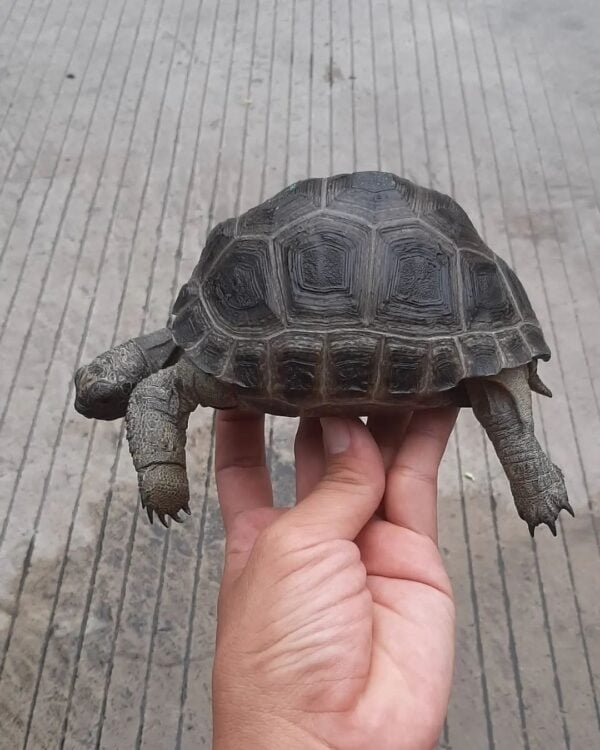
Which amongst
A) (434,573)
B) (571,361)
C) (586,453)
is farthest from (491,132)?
(434,573)

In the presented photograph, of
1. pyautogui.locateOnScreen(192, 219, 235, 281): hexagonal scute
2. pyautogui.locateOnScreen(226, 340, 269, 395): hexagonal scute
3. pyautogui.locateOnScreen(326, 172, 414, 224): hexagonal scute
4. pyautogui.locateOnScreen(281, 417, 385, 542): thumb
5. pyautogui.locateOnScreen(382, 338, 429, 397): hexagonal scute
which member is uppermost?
pyautogui.locateOnScreen(326, 172, 414, 224): hexagonal scute

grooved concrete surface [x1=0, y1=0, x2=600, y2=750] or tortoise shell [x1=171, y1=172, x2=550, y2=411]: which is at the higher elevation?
tortoise shell [x1=171, y1=172, x2=550, y2=411]

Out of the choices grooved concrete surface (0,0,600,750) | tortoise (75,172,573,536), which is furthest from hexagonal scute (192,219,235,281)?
grooved concrete surface (0,0,600,750)

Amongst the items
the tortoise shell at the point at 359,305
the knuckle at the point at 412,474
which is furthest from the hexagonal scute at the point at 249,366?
the knuckle at the point at 412,474

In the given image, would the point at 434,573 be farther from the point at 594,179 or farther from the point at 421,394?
the point at 594,179

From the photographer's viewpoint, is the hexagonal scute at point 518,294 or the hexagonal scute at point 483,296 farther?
the hexagonal scute at point 518,294

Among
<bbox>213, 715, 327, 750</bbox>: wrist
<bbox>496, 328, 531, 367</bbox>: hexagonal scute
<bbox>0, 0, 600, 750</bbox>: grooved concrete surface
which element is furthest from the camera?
<bbox>0, 0, 600, 750</bbox>: grooved concrete surface

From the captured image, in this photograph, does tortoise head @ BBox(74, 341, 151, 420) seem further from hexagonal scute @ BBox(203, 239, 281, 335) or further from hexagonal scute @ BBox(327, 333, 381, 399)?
hexagonal scute @ BBox(327, 333, 381, 399)

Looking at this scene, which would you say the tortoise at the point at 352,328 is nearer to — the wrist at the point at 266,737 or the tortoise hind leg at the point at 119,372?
the tortoise hind leg at the point at 119,372
